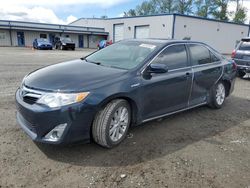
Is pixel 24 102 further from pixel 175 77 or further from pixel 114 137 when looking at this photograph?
pixel 175 77

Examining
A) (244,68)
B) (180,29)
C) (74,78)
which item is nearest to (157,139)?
(74,78)

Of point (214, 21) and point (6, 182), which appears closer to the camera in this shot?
point (6, 182)

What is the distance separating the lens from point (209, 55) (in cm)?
543

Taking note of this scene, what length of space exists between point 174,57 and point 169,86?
0.63m

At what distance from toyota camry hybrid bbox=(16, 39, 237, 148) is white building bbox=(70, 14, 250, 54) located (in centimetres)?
2718

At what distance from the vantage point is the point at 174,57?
4480mm

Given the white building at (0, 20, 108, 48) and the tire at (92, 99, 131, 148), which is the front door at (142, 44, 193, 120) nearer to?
the tire at (92, 99, 131, 148)

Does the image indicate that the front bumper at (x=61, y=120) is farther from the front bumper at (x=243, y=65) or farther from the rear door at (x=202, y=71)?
the front bumper at (x=243, y=65)

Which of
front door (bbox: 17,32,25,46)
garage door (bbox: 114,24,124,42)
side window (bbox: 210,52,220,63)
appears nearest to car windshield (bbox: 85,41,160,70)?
side window (bbox: 210,52,220,63)

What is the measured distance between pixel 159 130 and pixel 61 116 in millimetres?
1977

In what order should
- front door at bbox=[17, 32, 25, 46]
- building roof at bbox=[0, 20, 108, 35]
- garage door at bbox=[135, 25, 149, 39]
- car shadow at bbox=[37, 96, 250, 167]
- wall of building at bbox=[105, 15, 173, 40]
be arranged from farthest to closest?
front door at bbox=[17, 32, 25, 46], building roof at bbox=[0, 20, 108, 35], garage door at bbox=[135, 25, 149, 39], wall of building at bbox=[105, 15, 173, 40], car shadow at bbox=[37, 96, 250, 167]

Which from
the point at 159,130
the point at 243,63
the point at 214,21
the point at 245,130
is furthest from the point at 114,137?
the point at 214,21

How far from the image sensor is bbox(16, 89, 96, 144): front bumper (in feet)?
9.87

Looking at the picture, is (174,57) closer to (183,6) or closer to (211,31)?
(211,31)
